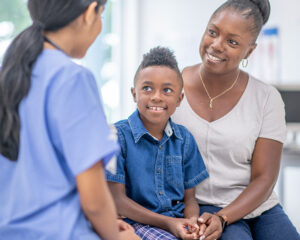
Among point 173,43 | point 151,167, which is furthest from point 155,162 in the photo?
point 173,43

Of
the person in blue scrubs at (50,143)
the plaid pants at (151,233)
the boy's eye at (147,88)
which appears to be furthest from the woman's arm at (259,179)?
the person in blue scrubs at (50,143)

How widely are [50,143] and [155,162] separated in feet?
1.84

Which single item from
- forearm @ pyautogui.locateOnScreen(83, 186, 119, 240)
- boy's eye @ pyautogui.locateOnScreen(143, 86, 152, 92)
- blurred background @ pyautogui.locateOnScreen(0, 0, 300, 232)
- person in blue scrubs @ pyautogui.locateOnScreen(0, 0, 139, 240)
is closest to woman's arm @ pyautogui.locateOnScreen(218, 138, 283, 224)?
boy's eye @ pyautogui.locateOnScreen(143, 86, 152, 92)

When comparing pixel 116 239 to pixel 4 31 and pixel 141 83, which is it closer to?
pixel 141 83

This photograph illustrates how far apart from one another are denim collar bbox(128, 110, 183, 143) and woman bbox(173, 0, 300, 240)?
0.46 ft

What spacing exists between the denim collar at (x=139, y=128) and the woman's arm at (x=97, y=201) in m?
0.45

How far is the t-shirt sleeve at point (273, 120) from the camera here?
1567 millimetres

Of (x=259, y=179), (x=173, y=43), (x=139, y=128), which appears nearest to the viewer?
(x=139, y=128)

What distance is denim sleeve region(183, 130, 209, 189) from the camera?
1.47m

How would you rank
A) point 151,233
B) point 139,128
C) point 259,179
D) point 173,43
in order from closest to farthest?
point 151,233 → point 139,128 → point 259,179 → point 173,43

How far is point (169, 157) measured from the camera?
4.60ft

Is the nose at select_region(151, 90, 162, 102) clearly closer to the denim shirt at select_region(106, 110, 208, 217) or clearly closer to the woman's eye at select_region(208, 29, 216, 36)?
the denim shirt at select_region(106, 110, 208, 217)

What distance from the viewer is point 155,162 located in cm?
→ 138

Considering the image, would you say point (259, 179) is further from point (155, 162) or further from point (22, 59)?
point (22, 59)
